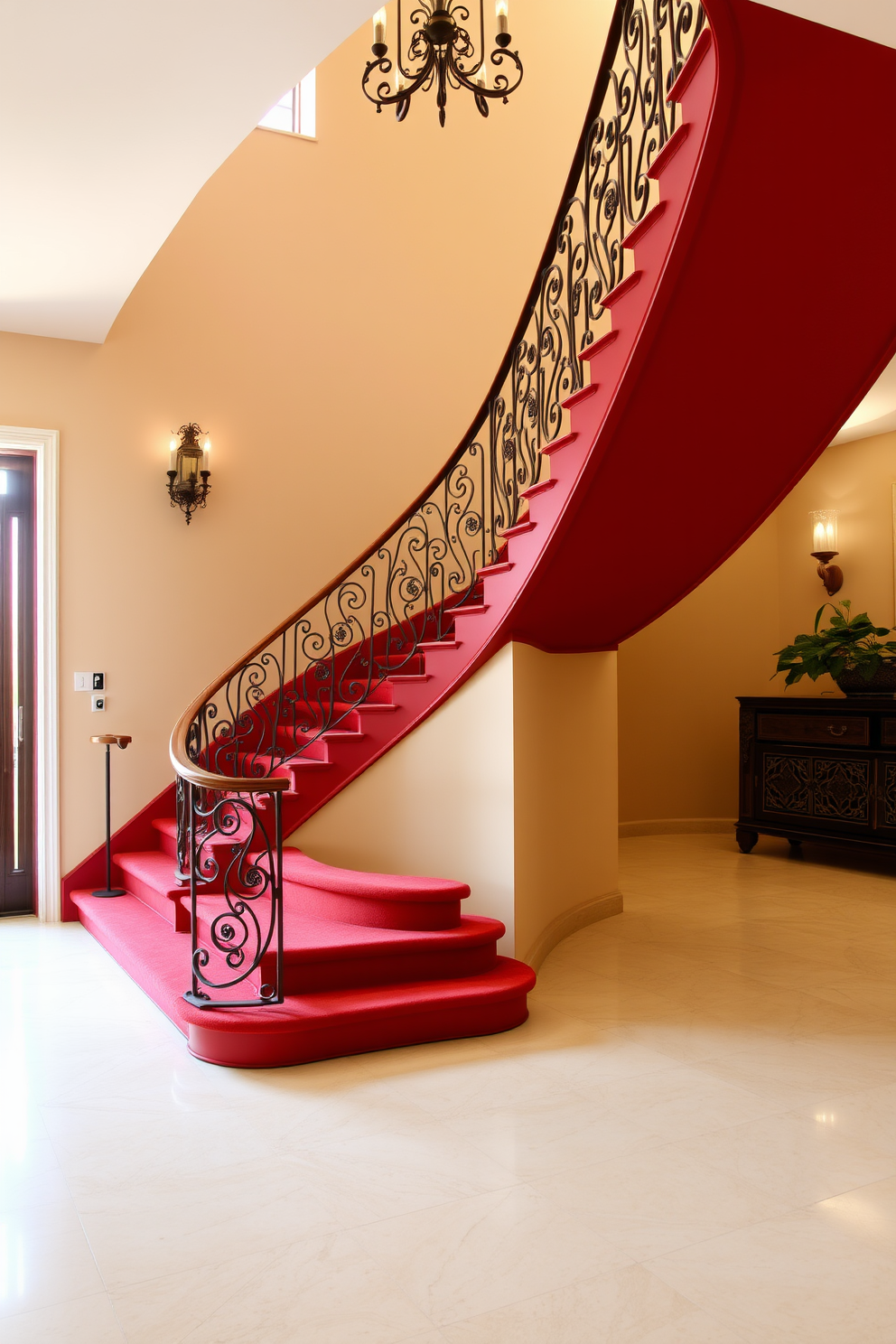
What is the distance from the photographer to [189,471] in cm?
617

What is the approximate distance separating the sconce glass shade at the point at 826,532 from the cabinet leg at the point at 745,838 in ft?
7.74

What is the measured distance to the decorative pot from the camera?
7148 millimetres

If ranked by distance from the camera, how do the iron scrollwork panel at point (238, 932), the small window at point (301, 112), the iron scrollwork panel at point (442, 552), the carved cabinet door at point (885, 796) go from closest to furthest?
the iron scrollwork panel at point (238, 932)
the iron scrollwork panel at point (442, 552)
the carved cabinet door at point (885, 796)
the small window at point (301, 112)

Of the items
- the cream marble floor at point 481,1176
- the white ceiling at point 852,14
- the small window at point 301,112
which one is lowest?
the cream marble floor at point 481,1176

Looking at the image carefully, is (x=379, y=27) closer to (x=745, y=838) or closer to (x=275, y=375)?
(x=275, y=375)

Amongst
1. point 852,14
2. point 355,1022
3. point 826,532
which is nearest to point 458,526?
point 826,532

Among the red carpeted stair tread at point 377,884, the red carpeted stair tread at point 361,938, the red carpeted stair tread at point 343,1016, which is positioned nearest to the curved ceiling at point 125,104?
the red carpeted stair tread at point 377,884

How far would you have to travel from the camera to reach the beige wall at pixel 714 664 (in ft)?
28.5

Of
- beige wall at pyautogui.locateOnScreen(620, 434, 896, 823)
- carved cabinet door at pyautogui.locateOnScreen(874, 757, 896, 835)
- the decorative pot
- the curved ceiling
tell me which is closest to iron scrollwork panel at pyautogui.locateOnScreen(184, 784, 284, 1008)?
the curved ceiling

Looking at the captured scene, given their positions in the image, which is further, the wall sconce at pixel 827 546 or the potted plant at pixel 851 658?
the wall sconce at pixel 827 546

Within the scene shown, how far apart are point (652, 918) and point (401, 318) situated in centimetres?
436

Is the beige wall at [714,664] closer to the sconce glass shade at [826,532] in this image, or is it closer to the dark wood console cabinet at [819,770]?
the sconce glass shade at [826,532]

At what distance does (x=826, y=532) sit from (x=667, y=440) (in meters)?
4.89

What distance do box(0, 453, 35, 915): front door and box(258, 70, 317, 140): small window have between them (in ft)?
9.77
